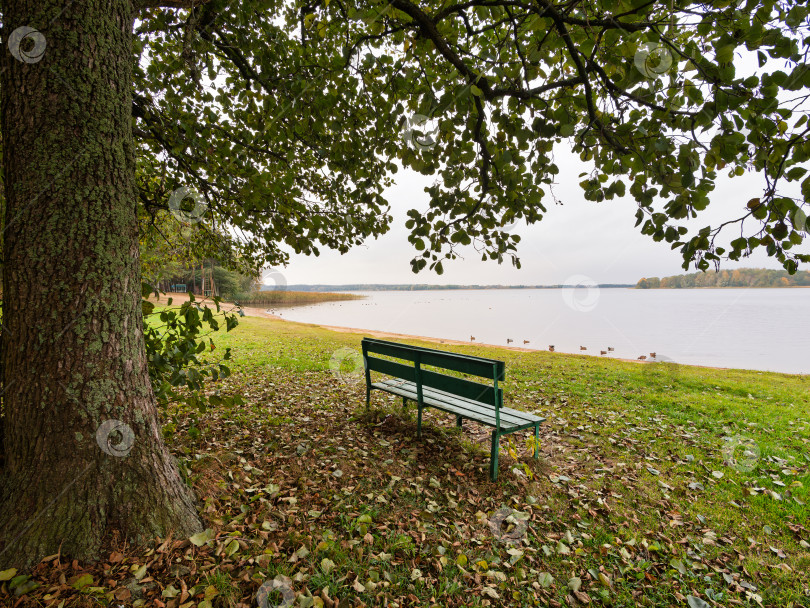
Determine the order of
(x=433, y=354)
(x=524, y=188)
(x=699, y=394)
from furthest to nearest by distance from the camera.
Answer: (x=699, y=394)
(x=433, y=354)
(x=524, y=188)

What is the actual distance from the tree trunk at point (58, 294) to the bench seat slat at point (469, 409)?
113 inches

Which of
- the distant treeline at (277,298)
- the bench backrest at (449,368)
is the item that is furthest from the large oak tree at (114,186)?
the distant treeline at (277,298)

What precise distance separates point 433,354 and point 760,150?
9.89 ft

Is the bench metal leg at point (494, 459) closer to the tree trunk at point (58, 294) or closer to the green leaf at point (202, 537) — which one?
the green leaf at point (202, 537)

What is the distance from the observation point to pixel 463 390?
3953 millimetres

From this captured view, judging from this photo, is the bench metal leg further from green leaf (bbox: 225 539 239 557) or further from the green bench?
green leaf (bbox: 225 539 239 557)

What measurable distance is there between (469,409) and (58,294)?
3.55m

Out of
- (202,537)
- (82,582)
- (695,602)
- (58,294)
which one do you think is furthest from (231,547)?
(695,602)

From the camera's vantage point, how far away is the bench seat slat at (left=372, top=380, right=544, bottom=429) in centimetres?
371

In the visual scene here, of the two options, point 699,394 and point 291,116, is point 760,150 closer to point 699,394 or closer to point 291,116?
point 291,116

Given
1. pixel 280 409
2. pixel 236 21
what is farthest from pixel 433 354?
pixel 236 21

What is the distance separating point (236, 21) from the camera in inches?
163

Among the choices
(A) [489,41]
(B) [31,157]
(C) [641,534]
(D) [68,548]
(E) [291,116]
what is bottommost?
(C) [641,534]

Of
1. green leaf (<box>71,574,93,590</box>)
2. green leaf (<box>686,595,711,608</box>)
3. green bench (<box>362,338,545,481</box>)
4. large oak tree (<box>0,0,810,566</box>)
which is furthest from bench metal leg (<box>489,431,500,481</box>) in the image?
green leaf (<box>71,574,93,590</box>)
